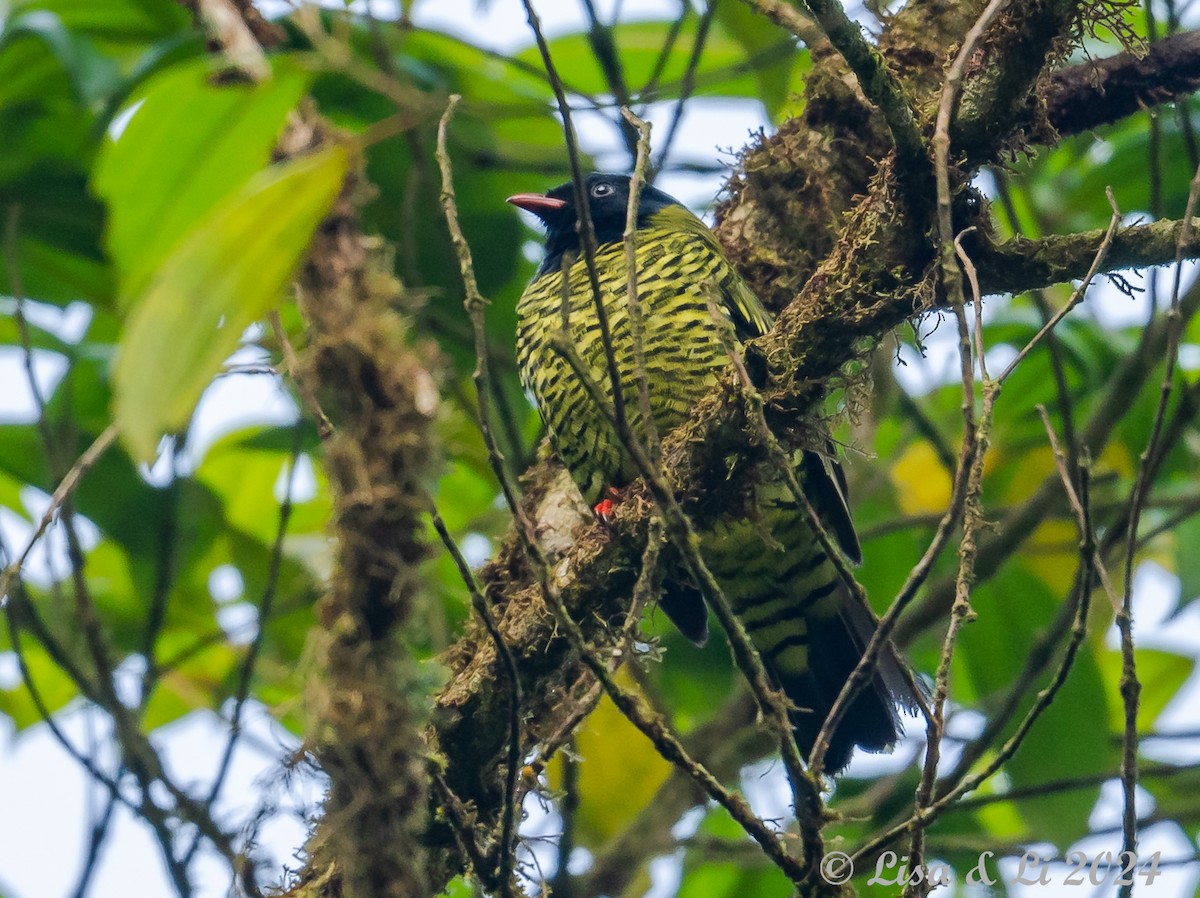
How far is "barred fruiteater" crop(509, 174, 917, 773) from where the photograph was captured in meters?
3.51

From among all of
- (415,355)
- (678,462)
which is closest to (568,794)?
(678,462)

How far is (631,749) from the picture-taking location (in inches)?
177

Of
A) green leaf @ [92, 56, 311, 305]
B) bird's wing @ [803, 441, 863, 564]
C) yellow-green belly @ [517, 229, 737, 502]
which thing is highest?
yellow-green belly @ [517, 229, 737, 502]

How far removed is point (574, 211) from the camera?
4.29 metres

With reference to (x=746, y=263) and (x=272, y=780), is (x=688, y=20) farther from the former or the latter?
(x=272, y=780)

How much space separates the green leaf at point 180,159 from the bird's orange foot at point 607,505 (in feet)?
5.66

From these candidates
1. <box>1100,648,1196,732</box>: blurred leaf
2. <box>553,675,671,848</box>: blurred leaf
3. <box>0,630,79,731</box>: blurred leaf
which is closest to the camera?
<box>553,675,671,848</box>: blurred leaf

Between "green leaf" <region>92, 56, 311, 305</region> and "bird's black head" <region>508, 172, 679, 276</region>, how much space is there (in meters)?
2.82

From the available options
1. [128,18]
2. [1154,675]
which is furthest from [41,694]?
[1154,675]

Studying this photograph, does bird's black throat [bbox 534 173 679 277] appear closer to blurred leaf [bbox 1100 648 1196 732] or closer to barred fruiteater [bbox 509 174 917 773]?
barred fruiteater [bbox 509 174 917 773]

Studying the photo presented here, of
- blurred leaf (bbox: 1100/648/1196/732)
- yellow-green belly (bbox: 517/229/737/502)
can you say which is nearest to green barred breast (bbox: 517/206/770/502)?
yellow-green belly (bbox: 517/229/737/502)

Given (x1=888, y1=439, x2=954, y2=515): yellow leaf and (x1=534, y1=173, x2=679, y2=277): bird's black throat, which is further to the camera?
(x1=888, y1=439, x2=954, y2=515): yellow leaf

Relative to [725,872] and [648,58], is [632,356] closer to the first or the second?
[648,58]

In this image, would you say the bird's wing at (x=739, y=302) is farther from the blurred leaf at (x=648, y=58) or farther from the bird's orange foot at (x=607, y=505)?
the blurred leaf at (x=648, y=58)
